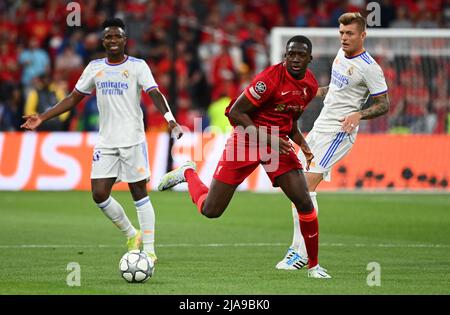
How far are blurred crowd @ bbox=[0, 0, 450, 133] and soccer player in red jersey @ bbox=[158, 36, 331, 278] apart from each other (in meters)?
12.4

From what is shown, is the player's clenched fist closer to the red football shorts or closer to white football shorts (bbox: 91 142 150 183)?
white football shorts (bbox: 91 142 150 183)

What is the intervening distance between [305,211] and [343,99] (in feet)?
6.41

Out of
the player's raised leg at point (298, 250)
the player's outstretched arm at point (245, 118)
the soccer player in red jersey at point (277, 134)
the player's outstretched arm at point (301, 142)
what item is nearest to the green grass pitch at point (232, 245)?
the player's raised leg at point (298, 250)

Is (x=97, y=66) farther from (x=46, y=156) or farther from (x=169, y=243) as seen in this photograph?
(x=46, y=156)

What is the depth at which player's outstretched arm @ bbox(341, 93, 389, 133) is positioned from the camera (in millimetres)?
11281

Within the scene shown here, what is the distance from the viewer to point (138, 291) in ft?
31.0

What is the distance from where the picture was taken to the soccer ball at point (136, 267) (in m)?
10.0

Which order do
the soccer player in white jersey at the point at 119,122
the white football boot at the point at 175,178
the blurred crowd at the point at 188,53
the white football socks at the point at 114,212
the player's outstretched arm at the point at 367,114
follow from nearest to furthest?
the player's outstretched arm at the point at 367,114 < the soccer player in white jersey at the point at 119,122 < the white football socks at the point at 114,212 < the white football boot at the point at 175,178 < the blurred crowd at the point at 188,53

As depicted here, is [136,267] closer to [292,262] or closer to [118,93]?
[292,262]

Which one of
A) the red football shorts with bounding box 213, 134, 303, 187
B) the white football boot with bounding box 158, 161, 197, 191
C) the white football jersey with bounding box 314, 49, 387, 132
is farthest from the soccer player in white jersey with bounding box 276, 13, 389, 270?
the white football boot with bounding box 158, 161, 197, 191

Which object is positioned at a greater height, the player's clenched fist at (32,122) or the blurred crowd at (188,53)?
the blurred crowd at (188,53)

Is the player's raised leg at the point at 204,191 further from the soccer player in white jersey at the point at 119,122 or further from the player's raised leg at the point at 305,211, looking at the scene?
the player's raised leg at the point at 305,211

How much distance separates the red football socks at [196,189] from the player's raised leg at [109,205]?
31.7 inches

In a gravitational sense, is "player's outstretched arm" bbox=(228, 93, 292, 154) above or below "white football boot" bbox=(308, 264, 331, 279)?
above
